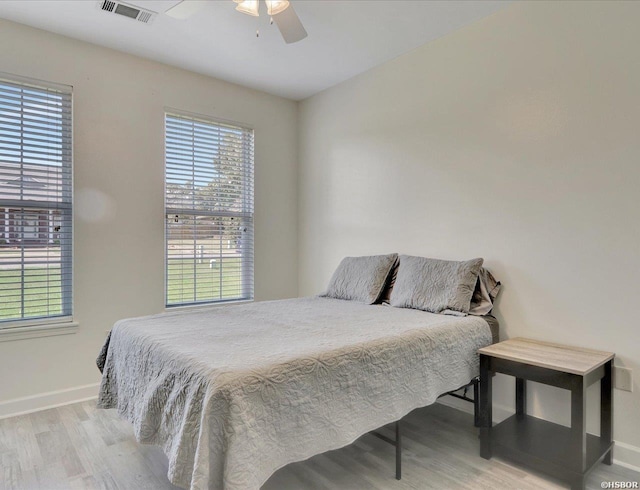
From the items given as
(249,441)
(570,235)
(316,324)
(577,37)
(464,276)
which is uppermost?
(577,37)

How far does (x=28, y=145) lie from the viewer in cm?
278

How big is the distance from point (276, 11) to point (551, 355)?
89.0 inches

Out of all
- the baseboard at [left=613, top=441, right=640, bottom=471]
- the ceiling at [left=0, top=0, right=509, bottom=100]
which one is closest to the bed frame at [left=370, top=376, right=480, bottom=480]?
the baseboard at [left=613, top=441, right=640, bottom=471]

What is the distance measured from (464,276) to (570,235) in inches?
24.6

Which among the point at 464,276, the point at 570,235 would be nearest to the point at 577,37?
the point at 570,235

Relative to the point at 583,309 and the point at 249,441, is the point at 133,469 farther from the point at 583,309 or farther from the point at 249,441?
the point at 583,309

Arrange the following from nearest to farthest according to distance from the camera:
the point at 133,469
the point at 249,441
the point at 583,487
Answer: the point at 249,441, the point at 583,487, the point at 133,469

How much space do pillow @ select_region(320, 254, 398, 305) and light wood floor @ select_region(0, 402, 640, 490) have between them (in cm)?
93

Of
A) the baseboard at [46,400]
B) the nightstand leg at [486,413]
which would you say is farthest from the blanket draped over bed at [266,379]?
the baseboard at [46,400]

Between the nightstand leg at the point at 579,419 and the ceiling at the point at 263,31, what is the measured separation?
2.26 metres

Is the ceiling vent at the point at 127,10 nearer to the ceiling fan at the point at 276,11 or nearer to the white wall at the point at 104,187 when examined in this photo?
the ceiling fan at the point at 276,11

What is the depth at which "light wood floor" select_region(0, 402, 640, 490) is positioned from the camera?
1.91 metres

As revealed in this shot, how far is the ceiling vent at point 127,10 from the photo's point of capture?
2449 mm

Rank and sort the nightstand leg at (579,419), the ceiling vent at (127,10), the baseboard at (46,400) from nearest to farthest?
the nightstand leg at (579,419) → the ceiling vent at (127,10) → the baseboard at (46,400)
